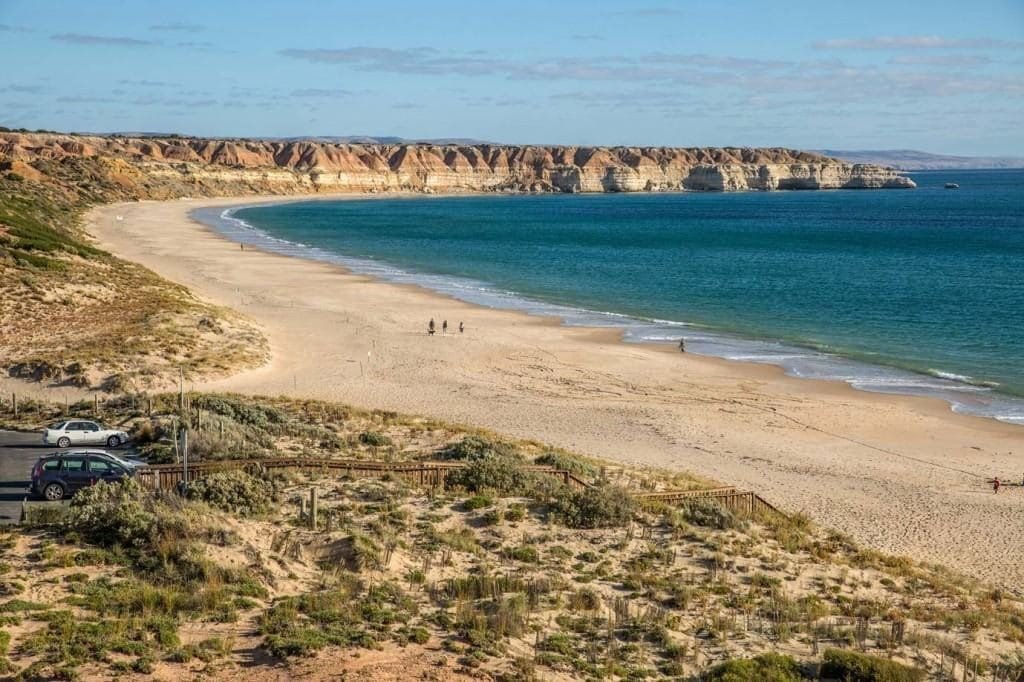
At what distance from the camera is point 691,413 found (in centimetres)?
3012

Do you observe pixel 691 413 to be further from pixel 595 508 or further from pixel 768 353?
pixel 595 508

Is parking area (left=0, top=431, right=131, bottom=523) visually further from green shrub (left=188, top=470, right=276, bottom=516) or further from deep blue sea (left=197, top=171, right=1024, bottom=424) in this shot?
deep blue sea (left=197, top=171, right=1024, bottom=424)

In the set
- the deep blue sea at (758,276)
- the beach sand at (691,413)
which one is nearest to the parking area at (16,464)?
the beach sand at (691,413)

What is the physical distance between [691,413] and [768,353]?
11.6 metres

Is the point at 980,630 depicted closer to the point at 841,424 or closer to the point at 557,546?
the point at 557,546

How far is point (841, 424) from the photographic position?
2939 cm

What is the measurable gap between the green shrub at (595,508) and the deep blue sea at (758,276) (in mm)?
18552

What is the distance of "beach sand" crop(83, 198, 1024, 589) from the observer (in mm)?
21516

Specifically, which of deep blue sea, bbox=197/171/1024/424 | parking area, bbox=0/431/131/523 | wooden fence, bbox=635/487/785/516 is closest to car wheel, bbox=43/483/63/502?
parking area, bbox=0/431/131/523

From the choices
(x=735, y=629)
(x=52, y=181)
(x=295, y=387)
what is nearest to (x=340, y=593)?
(x=735, y=629)

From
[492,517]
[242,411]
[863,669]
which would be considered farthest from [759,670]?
[242,411]

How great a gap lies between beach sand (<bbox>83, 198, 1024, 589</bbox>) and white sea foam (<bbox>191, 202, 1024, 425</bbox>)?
1.37 meters

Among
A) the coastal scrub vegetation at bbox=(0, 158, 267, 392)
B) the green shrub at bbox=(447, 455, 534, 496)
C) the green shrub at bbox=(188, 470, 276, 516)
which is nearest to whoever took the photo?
the green shrub at bbox=(188, 470, 276, 516)

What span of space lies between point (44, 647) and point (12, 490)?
764cm
